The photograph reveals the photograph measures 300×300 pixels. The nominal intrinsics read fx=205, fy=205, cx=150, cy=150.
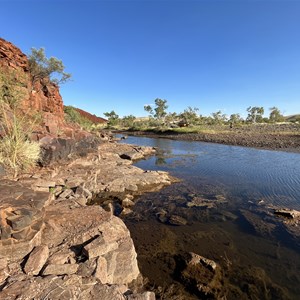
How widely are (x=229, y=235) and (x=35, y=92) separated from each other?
1537cm

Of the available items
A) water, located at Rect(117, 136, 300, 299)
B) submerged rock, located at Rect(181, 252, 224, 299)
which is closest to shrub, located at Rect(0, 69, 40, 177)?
water, located at Rect(117, 136, 300, 299)

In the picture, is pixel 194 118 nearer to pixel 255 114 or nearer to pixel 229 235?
pixel 255 114

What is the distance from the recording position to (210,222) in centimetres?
732

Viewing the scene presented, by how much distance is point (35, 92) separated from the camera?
588 inches

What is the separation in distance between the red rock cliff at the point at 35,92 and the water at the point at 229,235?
8152 mm

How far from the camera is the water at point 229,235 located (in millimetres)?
4656

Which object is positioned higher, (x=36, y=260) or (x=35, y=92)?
(x=35, y=92)

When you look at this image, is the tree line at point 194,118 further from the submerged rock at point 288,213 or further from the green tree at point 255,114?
the submerged rock at point 288,213

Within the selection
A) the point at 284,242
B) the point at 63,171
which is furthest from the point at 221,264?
the point at 63,171

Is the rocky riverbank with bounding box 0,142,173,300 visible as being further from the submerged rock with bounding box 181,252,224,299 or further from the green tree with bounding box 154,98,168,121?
the green tree with bounding box 154,98,168,121

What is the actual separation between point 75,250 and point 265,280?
4.31 meters

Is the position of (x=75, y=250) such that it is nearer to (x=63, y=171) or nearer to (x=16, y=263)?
(x=16, y=263)

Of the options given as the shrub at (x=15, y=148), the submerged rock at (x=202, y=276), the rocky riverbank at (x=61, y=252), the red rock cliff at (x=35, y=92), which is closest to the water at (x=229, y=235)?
the submerged rock at (x=202, y=276)

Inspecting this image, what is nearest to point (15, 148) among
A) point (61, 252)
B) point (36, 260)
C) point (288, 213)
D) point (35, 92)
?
point (61, 252)
